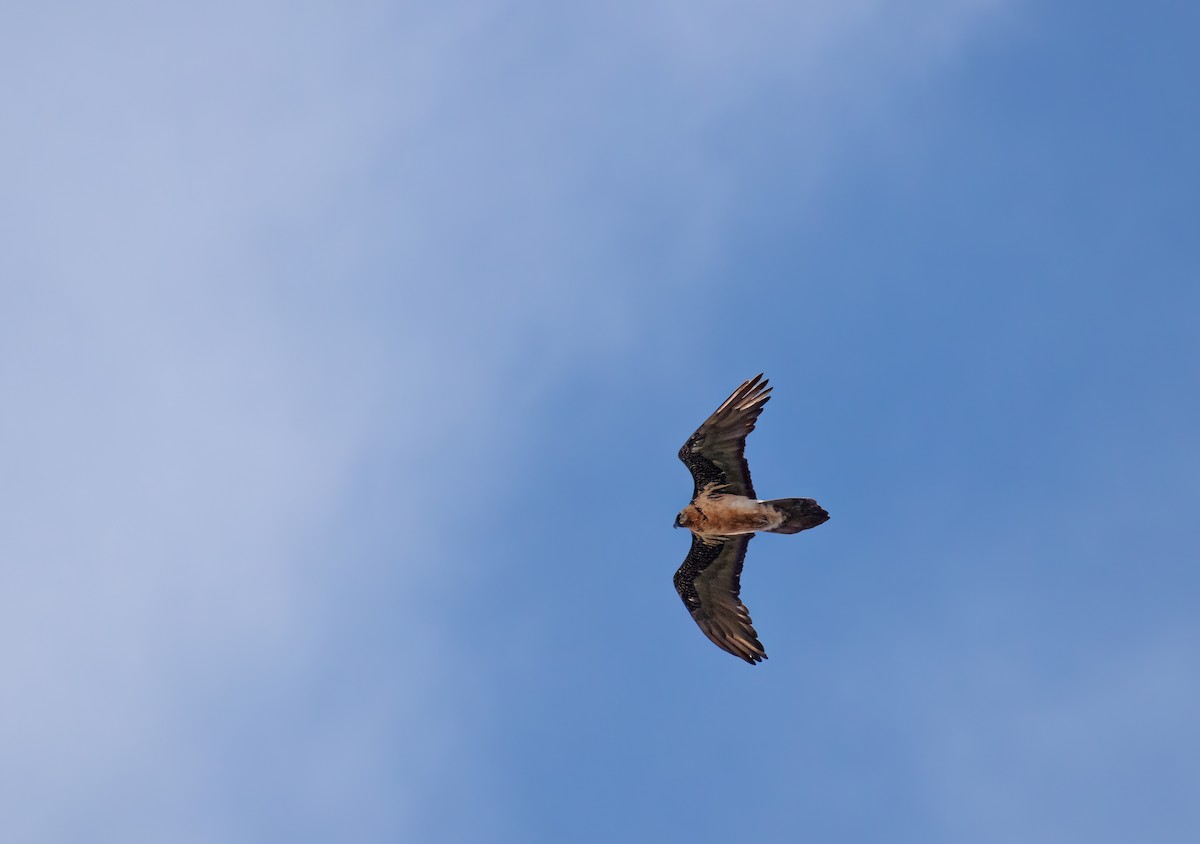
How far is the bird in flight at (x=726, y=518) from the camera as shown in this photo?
25578 millimetres

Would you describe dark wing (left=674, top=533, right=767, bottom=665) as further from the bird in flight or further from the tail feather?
the tail feather

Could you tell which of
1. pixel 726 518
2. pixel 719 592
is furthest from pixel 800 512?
pixel 719 592

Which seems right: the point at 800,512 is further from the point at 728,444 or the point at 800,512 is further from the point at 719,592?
the point at 719,592

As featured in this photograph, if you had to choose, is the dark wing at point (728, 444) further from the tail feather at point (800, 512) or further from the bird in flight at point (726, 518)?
the tail feather at point (800, 512)

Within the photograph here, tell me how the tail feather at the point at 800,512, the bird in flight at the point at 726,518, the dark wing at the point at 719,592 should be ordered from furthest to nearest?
the dark wing at the point at 719,592, the bird in flight at the point at 726,518, the tail feather at the point at 800,512

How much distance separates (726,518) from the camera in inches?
1041

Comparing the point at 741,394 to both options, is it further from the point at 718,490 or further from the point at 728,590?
the point at 728,590

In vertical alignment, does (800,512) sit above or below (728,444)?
below

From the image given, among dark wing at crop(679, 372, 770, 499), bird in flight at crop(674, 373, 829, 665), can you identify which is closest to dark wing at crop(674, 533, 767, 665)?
bird in flight at crop(674, 373, 829, 665)

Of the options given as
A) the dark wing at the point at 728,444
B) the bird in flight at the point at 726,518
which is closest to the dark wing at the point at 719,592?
the bird in flight at the point at 726,518

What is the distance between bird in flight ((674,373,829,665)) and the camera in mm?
25578

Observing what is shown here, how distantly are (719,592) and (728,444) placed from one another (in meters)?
4.24

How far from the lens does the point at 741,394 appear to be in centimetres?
2598

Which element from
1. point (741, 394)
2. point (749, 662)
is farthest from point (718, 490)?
point (749, 662)
